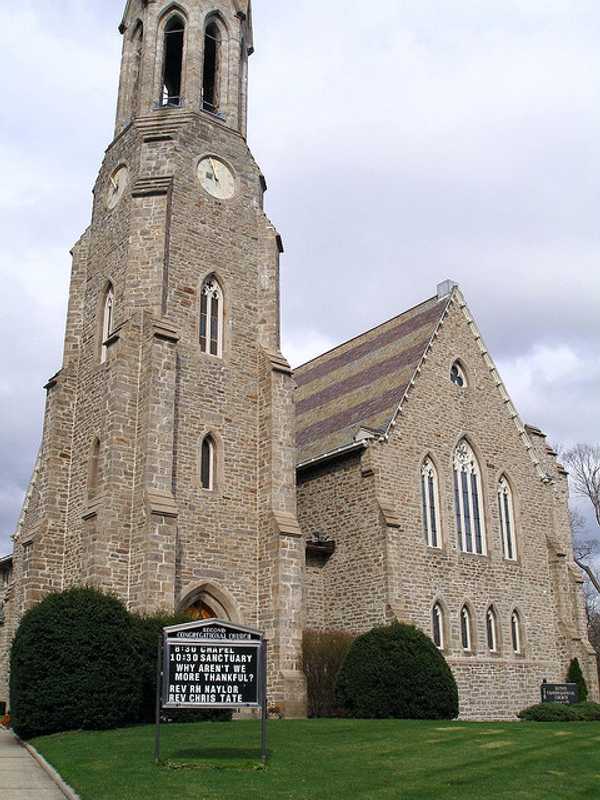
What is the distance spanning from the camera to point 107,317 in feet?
86.5

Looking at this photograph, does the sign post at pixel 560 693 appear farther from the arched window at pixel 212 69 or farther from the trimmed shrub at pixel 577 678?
the arched window at pixel 212 69

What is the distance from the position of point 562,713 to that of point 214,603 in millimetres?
10483

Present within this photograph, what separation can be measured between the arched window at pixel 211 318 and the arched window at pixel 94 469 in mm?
4210

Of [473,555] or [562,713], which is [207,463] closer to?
[473,555]

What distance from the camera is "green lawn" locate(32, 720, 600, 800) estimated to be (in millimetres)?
10625

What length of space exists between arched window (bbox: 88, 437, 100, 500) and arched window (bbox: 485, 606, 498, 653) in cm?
1372

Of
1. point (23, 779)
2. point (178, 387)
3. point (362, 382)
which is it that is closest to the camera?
point (23, 779)

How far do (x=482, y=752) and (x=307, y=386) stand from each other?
961 inches

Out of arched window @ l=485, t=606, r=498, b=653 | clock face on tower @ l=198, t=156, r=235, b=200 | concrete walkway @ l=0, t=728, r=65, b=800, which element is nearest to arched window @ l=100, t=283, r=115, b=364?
clock face on tower @ l=198, t=156, r=235, b=200

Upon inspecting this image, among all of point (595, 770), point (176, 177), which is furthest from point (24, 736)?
point (176, 177)

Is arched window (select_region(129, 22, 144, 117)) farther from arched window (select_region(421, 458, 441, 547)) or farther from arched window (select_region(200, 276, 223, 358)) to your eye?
arched window (select_region(421, 458, 441, 547))

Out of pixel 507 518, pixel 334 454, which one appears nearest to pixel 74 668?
pixel 334 454

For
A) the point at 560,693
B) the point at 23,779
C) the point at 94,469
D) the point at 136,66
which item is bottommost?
the point at 23,779

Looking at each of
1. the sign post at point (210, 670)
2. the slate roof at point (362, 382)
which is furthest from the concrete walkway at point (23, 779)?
the slate roof at point (362, 382)
